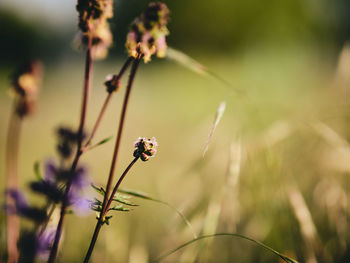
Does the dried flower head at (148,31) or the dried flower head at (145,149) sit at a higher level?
the dried flower head at (148,31)

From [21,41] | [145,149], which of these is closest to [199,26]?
[21,41]

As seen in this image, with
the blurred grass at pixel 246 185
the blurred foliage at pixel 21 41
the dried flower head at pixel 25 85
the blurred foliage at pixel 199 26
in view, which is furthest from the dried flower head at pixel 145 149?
the blurred foliage at pixel 21 41

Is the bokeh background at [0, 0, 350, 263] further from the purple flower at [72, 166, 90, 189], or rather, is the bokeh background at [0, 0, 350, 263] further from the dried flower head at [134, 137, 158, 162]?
the dried flower head at [134, 137, 158, 162]

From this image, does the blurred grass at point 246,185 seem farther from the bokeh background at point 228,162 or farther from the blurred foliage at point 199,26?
the blurred foliage at point 199,26

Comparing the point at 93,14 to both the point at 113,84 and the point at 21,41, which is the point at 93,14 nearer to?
the point at 113,84

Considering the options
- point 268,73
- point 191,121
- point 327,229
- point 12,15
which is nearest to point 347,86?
point 327,229

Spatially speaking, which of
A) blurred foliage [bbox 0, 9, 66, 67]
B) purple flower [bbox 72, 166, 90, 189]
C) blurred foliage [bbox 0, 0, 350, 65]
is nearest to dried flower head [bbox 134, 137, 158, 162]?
purple flower [bbox 72, 166, 90, 189]

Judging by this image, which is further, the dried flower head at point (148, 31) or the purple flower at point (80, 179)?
the purple flower at point (80, 179)
